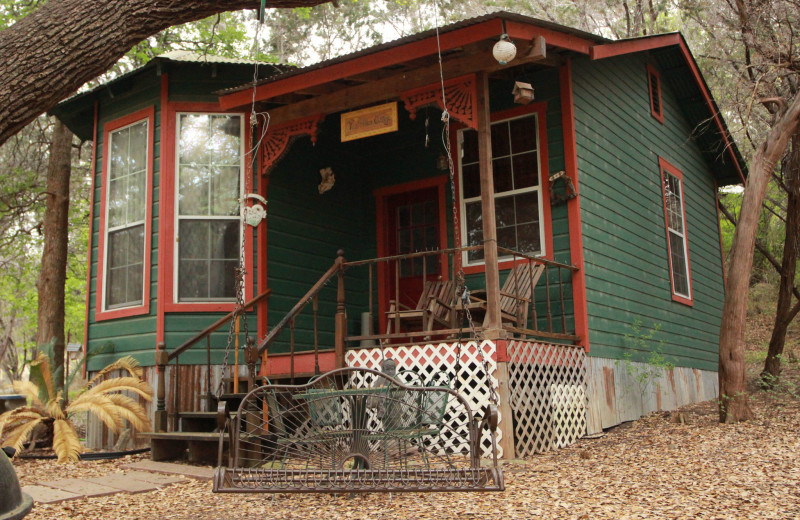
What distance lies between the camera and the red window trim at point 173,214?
323 inches

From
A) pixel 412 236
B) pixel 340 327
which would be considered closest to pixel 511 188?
pixel 412 236

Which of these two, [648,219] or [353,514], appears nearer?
[353,514]

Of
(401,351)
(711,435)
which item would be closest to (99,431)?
(401,351)

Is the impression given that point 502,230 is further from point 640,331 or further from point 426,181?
point 640,331

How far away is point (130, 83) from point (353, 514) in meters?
6.31

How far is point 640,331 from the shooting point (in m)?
9.54

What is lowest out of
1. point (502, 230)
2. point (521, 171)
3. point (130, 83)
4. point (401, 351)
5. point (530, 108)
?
point (401, 351)

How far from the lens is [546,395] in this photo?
7.26 metres

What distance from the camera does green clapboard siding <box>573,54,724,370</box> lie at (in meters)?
8.52

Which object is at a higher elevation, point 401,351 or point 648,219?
point 648,219

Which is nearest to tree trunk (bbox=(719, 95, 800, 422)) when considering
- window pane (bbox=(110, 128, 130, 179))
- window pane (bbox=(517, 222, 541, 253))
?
window pane (bbox=(517, 222, 541, 253))

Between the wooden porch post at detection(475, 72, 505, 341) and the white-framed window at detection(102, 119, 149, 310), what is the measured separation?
4013 millimetres

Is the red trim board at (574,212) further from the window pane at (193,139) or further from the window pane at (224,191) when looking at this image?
the window pane at (193,139)

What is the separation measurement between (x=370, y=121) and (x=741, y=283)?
4.25 meters
